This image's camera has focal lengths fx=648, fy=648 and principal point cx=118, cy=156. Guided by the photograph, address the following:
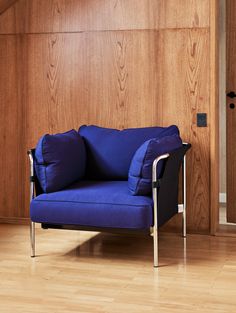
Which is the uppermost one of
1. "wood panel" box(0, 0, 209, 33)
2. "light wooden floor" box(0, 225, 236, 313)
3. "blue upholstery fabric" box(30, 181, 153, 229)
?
"wood panel" box(0, 0, 209, 33)

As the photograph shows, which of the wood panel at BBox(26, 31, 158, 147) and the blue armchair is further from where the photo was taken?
the wood panel at BBox(26, 31, 158, 147)

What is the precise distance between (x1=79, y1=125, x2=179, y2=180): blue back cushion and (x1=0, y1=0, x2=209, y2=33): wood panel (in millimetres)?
833

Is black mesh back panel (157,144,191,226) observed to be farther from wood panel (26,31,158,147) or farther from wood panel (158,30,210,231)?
wood panel (26,31,158,147)

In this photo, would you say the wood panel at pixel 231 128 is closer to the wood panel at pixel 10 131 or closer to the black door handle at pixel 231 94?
the black door handle at pixel 231 94

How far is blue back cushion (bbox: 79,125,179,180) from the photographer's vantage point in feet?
15.4

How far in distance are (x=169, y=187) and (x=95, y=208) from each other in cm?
58

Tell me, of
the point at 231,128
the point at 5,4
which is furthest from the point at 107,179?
the point at 5,4

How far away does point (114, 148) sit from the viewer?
4727 mm

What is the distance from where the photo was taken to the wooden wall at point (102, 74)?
4.91 meters

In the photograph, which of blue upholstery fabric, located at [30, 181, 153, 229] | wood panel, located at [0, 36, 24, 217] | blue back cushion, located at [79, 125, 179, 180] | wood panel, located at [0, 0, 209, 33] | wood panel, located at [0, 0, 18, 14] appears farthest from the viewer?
wood panel, located at [0, 36, 24, 217]

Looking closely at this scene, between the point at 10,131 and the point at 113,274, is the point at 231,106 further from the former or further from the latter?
the point at 113,274

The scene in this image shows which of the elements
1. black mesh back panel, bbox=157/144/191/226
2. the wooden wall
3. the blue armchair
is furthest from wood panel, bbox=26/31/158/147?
black mesh back panel, bbox=157/144/191/226

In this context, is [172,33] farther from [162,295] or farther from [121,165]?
[162,295]

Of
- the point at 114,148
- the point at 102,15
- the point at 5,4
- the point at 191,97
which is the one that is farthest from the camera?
the point at 5,4
